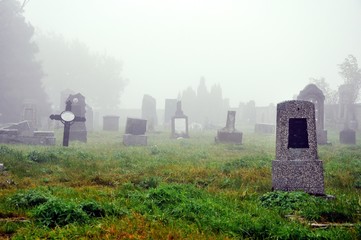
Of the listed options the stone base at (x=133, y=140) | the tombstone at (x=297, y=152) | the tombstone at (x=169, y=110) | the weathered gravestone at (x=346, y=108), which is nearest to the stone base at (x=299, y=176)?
the tombstone at (x=297, y=152)

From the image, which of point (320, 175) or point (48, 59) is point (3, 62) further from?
point (320, 175)

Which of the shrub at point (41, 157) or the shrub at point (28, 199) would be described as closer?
the shrub at point (28, 199)

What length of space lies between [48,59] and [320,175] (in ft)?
209


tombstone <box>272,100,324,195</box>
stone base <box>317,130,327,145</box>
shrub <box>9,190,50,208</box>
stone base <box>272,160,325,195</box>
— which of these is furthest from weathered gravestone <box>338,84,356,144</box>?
shrub <box>9,190,50,208</box>

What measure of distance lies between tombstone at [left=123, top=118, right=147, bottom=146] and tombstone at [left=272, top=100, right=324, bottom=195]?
13327 mm

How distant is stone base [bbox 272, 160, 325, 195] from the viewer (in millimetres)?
7219

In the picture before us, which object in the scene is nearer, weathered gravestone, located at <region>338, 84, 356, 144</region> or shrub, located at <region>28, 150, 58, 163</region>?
shrub, located at <region>28, 150, 58, 163</region>

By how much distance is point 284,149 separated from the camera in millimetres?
7562

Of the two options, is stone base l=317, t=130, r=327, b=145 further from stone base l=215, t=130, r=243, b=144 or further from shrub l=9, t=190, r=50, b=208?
shrub l=9, t=190, r=50, b=208

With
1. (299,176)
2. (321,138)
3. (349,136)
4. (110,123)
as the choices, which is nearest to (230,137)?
(321,138)

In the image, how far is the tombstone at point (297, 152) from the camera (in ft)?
23.9

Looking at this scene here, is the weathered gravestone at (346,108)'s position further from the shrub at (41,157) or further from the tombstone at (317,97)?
the shrub at (41,157)

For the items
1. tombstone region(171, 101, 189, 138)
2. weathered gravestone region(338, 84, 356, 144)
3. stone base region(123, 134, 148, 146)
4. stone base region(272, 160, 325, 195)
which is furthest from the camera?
weathered gravestone region(338, 84, 356, 144)

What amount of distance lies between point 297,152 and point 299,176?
591mm
